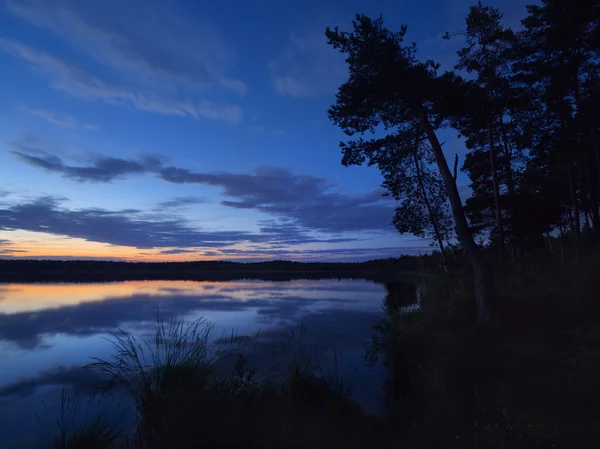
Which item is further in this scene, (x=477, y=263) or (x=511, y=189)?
(x=511, y=189)

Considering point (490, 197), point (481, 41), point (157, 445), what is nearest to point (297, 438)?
point (157, 445)

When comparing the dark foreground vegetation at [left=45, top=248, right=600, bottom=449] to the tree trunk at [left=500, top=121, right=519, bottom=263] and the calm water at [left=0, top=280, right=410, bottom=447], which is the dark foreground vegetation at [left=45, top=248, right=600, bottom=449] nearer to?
the calm water at [left=0, top=280, right=410, bottom=447]

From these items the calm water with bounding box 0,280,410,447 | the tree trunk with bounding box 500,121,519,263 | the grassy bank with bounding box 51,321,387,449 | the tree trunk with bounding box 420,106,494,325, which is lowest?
the calm water with bounding box 0,280,410,447

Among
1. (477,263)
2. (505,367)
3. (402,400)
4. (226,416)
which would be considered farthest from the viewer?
(477,263)

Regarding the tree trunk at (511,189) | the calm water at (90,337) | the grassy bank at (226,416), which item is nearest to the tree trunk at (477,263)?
the calm water at (90,337)

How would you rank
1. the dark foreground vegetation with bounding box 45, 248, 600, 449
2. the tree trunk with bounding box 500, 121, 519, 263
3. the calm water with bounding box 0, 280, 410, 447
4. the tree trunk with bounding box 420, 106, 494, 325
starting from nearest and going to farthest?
the dark foreground vegetation with bounding box 45, 248, 600, 449 < the calm water with bounding box 0, 280, 410, 447 < the tree trunk with bounding box 420, 106, 494, 325 < the tree trunk with bounding box 500, 121, 519, 263

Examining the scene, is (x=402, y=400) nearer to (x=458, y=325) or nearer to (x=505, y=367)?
(x=505, y=367)

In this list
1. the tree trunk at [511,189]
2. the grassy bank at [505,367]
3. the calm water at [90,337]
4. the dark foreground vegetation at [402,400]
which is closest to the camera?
the grassy bank at [505,367]

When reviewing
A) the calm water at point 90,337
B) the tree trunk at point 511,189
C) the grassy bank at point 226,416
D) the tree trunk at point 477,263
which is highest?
the tree trunk at point 511,189

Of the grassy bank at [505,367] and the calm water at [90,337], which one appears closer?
the grassy bank at [505,367]

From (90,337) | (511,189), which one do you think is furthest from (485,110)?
(90,337)

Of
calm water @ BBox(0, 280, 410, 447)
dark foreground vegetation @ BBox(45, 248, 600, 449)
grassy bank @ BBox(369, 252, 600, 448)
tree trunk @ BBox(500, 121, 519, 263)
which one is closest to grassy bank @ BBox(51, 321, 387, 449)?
dark foreground vegetation @ BBox(45, 248, 600, 449)

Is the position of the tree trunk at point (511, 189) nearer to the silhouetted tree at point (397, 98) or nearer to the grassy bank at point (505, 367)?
the grassy bank at point (505, 367)

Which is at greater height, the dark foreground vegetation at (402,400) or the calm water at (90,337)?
the dark foreground vegetation at (402,400)
